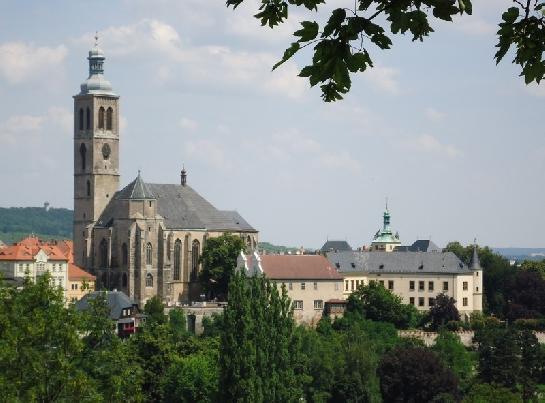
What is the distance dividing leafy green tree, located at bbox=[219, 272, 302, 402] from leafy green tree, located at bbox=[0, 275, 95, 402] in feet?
94.9

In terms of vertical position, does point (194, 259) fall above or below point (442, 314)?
above

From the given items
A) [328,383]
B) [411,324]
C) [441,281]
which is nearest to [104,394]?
[328,383]

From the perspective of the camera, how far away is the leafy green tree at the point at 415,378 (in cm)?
9019

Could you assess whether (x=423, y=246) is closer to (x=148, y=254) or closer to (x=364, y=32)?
(x=148, y=254)

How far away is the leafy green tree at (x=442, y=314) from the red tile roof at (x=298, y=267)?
9187mm

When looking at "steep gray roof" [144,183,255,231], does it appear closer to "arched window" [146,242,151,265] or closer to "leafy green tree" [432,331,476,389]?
"arched window" [146,242,151,265]

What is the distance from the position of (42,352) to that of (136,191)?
83.4 m

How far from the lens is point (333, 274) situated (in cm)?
12462

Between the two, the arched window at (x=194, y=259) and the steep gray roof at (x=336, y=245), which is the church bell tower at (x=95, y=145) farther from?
the steep gray roof at (x=336, y=245)

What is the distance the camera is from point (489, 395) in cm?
8312

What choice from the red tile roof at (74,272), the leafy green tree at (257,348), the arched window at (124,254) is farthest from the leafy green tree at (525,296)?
the leafy green tree at (257,348)

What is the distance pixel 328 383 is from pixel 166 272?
40.7 meters

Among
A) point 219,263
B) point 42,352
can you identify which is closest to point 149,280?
point 219,263

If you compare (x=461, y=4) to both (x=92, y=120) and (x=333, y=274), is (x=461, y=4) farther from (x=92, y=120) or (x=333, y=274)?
(x=92, y=120)
